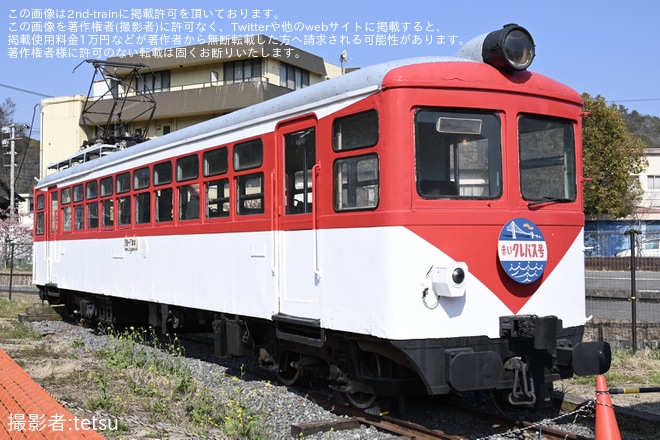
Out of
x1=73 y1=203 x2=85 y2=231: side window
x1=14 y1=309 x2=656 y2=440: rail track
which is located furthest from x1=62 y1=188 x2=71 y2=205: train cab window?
x1=14 y1=309 x2=656 y2=440: rail track

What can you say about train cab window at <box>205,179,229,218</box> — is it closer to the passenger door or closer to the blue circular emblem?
the passenger door

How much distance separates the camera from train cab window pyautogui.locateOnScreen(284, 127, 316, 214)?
7.02m

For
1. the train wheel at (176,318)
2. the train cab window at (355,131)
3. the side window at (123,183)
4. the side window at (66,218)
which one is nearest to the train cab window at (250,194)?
the train cab window at (355,131)

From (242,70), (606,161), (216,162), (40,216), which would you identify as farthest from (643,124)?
(216,162)

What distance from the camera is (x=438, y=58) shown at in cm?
640

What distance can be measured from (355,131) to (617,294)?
873 cm

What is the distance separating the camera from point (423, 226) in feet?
19.6

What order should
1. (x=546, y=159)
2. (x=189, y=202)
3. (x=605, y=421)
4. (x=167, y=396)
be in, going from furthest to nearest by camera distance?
(x=189, y=202), (x=167, y=396), (x=546, y=159), (x=605, y=421)

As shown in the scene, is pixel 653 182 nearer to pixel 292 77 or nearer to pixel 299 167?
pixel 292 77

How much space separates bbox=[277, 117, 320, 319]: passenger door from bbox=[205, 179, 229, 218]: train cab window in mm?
1215

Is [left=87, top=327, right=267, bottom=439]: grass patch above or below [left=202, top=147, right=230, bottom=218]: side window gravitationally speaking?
below

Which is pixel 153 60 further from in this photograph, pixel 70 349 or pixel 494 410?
pixel 494 410

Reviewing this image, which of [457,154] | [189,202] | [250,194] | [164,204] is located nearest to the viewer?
[457,154]

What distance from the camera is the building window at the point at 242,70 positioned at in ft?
135
